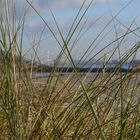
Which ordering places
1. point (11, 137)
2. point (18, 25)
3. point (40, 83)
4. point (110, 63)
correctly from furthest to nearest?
point (40, 83) < point (110, 63) < point (18, 25) < point (11, 137)

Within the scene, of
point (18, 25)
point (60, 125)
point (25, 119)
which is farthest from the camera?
point (18, 25)

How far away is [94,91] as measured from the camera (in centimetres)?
158

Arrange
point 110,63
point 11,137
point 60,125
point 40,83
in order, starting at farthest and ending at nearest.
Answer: point 40,83 < point 110,63 < point 60,125 < point 11,137

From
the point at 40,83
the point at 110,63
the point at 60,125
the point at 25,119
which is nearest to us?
the point at 25,119

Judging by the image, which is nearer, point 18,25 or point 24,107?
point 24,107

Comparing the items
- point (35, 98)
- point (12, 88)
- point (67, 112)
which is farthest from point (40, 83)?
point (12, 88)

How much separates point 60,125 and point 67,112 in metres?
0.06

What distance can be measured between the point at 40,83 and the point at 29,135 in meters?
0.83

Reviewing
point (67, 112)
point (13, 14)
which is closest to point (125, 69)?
point (67, 112)

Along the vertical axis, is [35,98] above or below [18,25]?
below

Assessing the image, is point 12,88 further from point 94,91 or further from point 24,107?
point 94,91

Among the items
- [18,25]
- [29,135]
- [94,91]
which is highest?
[18,25]

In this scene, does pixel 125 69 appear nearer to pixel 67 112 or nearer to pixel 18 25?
pixel 67 112

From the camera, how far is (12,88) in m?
1.48
